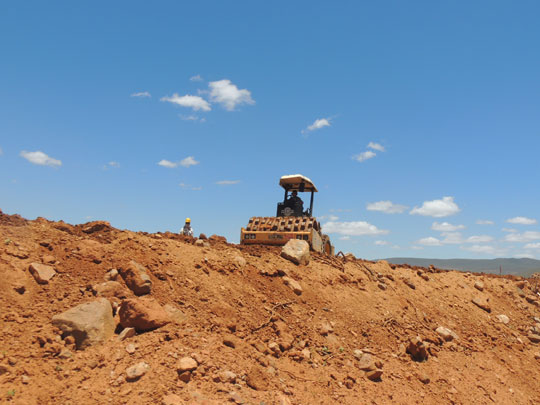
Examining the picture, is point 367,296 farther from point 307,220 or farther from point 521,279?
point 521,279

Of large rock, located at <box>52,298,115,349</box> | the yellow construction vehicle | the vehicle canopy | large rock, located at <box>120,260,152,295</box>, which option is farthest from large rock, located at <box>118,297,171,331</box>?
the vehicle canopy

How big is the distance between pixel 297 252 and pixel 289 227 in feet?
6.76

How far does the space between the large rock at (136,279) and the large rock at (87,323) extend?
0.93 meters

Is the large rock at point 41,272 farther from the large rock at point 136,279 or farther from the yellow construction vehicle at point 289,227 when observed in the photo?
the yellow construction vehicle at point 289,227

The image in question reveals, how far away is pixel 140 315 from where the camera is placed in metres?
6.47

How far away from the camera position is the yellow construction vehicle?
12.7 meters

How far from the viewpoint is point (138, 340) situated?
245 inches

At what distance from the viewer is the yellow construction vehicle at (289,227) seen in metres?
12.7

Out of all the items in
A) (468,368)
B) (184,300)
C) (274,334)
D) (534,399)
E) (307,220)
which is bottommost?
(534,399)

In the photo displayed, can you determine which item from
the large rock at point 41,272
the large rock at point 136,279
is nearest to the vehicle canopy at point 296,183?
the large rock at point 136,279

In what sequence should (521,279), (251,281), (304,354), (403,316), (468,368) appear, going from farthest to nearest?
(521,279)
(403,316)
(468,368)
(251,281)
(304,354)

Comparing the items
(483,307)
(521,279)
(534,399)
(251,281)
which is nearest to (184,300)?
(251,281)

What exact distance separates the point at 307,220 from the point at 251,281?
175 inches

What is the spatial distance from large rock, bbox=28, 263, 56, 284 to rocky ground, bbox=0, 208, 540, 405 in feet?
0.09
